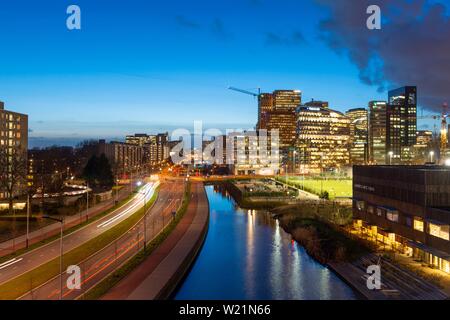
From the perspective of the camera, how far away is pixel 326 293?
1864 centimetres

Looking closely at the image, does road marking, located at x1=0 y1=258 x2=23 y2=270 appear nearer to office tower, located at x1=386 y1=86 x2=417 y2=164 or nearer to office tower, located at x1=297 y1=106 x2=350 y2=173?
office tower, located at x1=297 y1=106 x2=350 y2=173

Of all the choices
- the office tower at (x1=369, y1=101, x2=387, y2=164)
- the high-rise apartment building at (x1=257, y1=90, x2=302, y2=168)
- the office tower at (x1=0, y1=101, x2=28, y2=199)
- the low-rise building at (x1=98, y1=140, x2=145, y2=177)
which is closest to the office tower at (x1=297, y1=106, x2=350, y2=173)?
the high-rise apartment building at (x1=257, y1=90, x2=302, y2=168)

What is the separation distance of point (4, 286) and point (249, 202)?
35.8 m

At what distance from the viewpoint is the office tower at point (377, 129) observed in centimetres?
16225

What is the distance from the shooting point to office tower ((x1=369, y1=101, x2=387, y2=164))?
532 feet

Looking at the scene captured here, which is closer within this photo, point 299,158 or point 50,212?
point 50,212

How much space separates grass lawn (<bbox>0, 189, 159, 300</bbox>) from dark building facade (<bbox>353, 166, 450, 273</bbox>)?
17.1 m

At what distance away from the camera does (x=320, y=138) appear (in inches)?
4929

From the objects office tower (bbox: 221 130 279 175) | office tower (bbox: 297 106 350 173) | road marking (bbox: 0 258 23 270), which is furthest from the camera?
office tower (bbox: 297 106 350 173)

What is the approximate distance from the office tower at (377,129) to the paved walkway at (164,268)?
471ft

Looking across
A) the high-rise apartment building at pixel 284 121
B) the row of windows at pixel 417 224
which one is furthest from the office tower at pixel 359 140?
the row of windows at pixel 417 224

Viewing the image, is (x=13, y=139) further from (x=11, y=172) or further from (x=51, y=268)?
(x=51, y=268)
